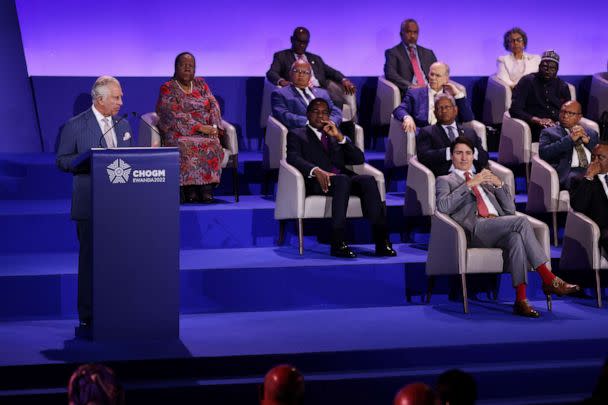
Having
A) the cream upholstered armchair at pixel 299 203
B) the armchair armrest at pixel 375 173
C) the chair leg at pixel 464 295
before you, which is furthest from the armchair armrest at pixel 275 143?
the chair leg at pixel 464 295

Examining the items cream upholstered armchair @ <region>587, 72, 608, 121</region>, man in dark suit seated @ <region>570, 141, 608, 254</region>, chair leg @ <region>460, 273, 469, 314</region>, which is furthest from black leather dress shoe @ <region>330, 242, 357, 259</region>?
cream upholstered armchair @ <region>587, 72, 608, 121</region>

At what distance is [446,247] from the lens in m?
5.84

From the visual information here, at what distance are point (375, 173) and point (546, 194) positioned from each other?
113 cm

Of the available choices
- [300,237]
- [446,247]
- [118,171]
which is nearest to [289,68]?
[300,237]

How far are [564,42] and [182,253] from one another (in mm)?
4987

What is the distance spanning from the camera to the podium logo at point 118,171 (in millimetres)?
4598

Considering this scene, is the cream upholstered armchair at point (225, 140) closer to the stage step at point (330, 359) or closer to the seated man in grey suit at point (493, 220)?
the seated man in grey suit at point (493, 220)

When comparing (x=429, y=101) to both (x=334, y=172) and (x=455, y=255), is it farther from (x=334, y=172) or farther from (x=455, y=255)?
(x=455, y=255)

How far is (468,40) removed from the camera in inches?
384

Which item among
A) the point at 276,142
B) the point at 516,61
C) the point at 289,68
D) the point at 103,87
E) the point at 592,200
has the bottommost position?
the point at 592,200

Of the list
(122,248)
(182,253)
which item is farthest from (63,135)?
(182,253)

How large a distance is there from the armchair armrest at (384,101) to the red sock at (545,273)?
282 cm

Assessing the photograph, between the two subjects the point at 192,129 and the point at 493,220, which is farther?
the point at 192,129

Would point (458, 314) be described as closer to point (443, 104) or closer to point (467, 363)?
point (467, 363)
